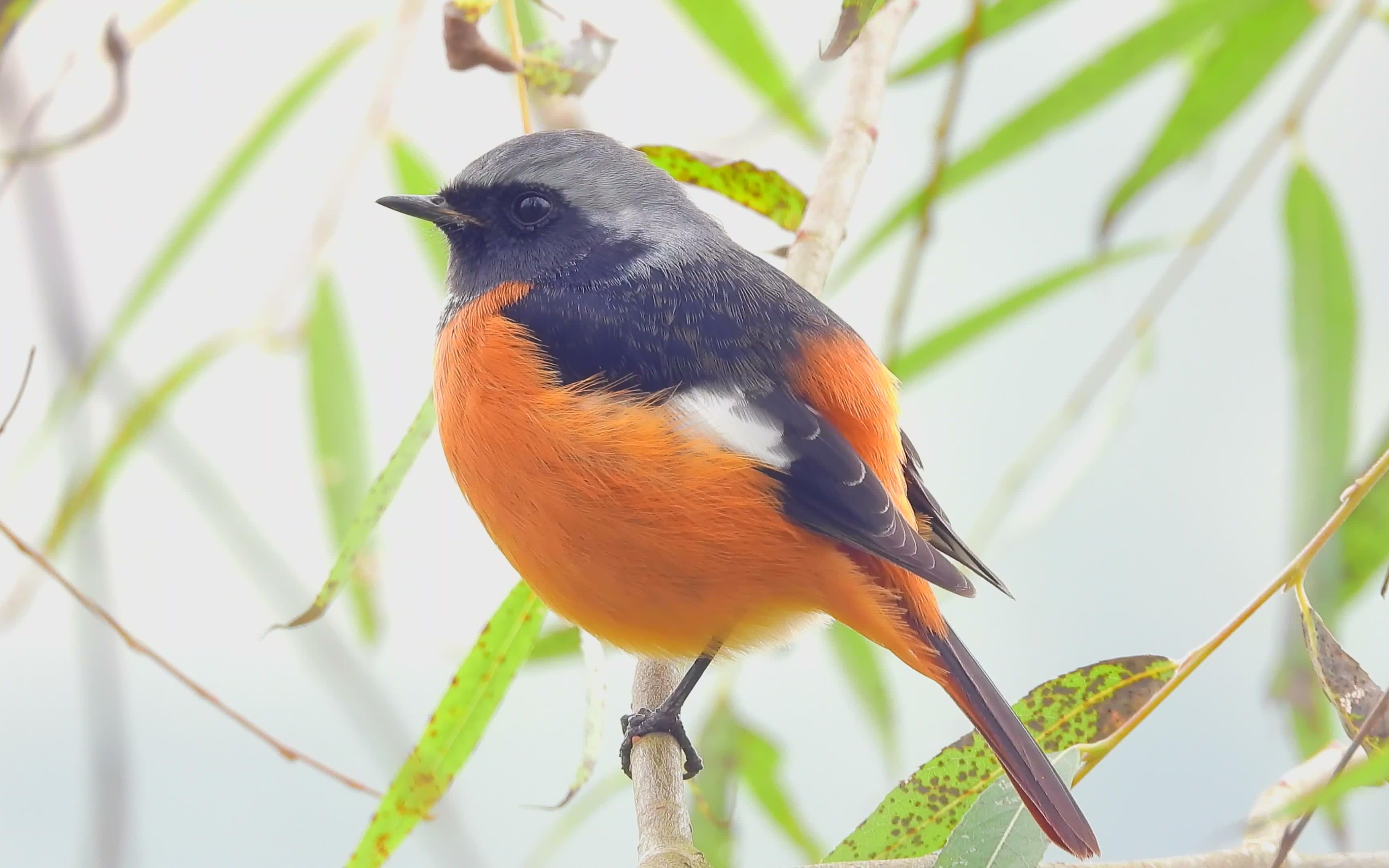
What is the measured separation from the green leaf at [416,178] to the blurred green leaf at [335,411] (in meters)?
0.18

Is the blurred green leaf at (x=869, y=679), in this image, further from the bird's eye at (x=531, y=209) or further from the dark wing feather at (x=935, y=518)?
the bird's eye at (x=531, y=209)

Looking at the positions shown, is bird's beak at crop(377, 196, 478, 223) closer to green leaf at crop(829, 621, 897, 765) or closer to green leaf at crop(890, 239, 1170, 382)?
green leaf at crop(890, 239, 1170, 382)

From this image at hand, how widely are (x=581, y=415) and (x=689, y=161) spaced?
545 millimetres

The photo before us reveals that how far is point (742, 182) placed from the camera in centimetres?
212

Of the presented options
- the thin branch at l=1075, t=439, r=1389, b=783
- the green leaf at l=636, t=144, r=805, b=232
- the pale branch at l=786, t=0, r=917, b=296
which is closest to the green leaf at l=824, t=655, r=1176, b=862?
the thin branch at l=1075, t=439, r=1389, b=783

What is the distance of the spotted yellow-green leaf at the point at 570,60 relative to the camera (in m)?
1.97

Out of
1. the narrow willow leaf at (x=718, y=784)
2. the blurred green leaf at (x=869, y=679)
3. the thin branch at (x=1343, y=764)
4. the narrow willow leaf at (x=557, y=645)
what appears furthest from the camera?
the blurred green leaf at (x=869, y=679)

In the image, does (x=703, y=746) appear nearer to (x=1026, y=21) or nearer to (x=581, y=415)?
(x=581, y=415)

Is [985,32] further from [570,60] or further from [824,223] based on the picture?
[570,60]

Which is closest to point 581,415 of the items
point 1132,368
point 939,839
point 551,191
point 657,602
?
point 657,602

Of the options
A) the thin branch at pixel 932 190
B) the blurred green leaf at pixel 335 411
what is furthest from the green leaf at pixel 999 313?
the blurred green leaf at pixel 335 411

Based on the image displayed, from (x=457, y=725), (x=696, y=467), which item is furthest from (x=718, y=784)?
(x=696, y=467)

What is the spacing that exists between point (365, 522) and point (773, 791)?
0.95 metres

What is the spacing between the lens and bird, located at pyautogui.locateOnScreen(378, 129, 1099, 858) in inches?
66.7
